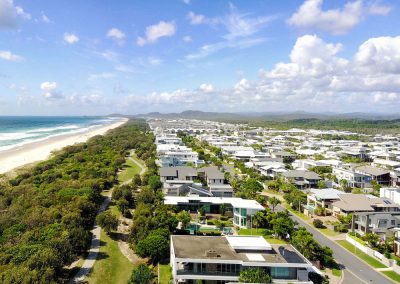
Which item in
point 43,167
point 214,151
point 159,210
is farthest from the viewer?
point 214,151

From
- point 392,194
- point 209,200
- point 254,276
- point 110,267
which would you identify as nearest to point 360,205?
point 392,194

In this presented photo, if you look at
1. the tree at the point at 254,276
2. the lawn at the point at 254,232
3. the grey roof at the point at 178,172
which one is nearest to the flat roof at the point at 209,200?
the lawn at the point at 254,232

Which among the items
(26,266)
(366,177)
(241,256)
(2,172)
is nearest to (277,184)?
(366,177)

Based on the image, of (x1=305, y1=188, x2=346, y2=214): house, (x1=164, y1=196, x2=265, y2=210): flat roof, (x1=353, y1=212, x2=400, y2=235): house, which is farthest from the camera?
(x1=305, y1=188, x2=346, y2=214): house

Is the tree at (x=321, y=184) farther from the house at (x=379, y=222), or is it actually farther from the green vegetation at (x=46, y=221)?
the green vegetation at (x=46, y=221)

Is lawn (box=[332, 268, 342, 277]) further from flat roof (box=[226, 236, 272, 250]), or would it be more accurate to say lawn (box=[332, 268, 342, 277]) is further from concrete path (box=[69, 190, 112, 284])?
concrete path (box=[69, 190, 112, 284])

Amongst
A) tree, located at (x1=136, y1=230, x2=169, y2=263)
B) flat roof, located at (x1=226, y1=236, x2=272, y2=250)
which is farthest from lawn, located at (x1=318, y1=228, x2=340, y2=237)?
tree, located at (x1=136, y1=230, x2=169, y2=263)

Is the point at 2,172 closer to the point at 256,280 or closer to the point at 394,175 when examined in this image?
the point at 256,280
